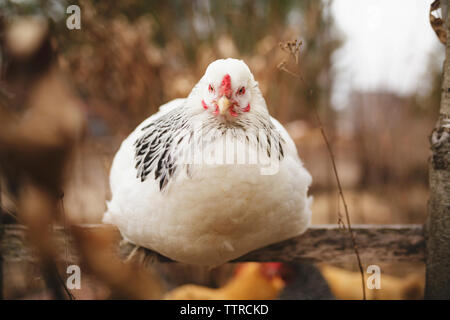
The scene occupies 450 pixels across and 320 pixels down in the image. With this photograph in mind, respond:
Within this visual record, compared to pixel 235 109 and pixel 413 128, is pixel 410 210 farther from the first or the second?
pixel 235 109

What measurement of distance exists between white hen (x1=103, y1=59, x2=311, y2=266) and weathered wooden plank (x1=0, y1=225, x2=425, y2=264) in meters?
0.18

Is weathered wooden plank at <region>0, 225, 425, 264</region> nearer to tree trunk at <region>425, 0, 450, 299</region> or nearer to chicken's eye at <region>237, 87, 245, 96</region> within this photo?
tree trunk at <region>425, 0, 450, 299</region>

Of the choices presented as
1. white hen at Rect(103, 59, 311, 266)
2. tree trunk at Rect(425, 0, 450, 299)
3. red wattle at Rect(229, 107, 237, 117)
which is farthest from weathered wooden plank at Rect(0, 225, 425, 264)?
red wattle at Rect(229, 107, 237, 117)

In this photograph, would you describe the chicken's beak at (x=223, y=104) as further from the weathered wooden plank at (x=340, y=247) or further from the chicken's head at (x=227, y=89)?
the weathered wooden plank at (x=340, y=247)

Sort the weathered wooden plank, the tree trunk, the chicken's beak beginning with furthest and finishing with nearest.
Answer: the weathered wooden plank < the tree trunk < the chicken's beak

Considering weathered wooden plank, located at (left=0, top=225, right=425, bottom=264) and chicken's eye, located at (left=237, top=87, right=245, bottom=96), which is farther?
weathered wooden plank, located at (left=0, top=225, right=425, bottom=264)

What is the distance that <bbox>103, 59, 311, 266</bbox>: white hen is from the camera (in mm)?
823

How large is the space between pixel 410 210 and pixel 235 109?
234cm

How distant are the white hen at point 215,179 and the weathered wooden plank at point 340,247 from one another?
0.18m

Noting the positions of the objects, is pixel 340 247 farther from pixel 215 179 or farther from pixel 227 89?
pixel 227 89

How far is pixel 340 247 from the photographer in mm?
1164

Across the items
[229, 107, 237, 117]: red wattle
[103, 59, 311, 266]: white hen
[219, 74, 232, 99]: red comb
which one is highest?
[219, 74, 232, 99]: red comb

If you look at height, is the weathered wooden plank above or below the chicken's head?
below

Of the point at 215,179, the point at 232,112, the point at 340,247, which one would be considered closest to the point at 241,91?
the point at 232,112
